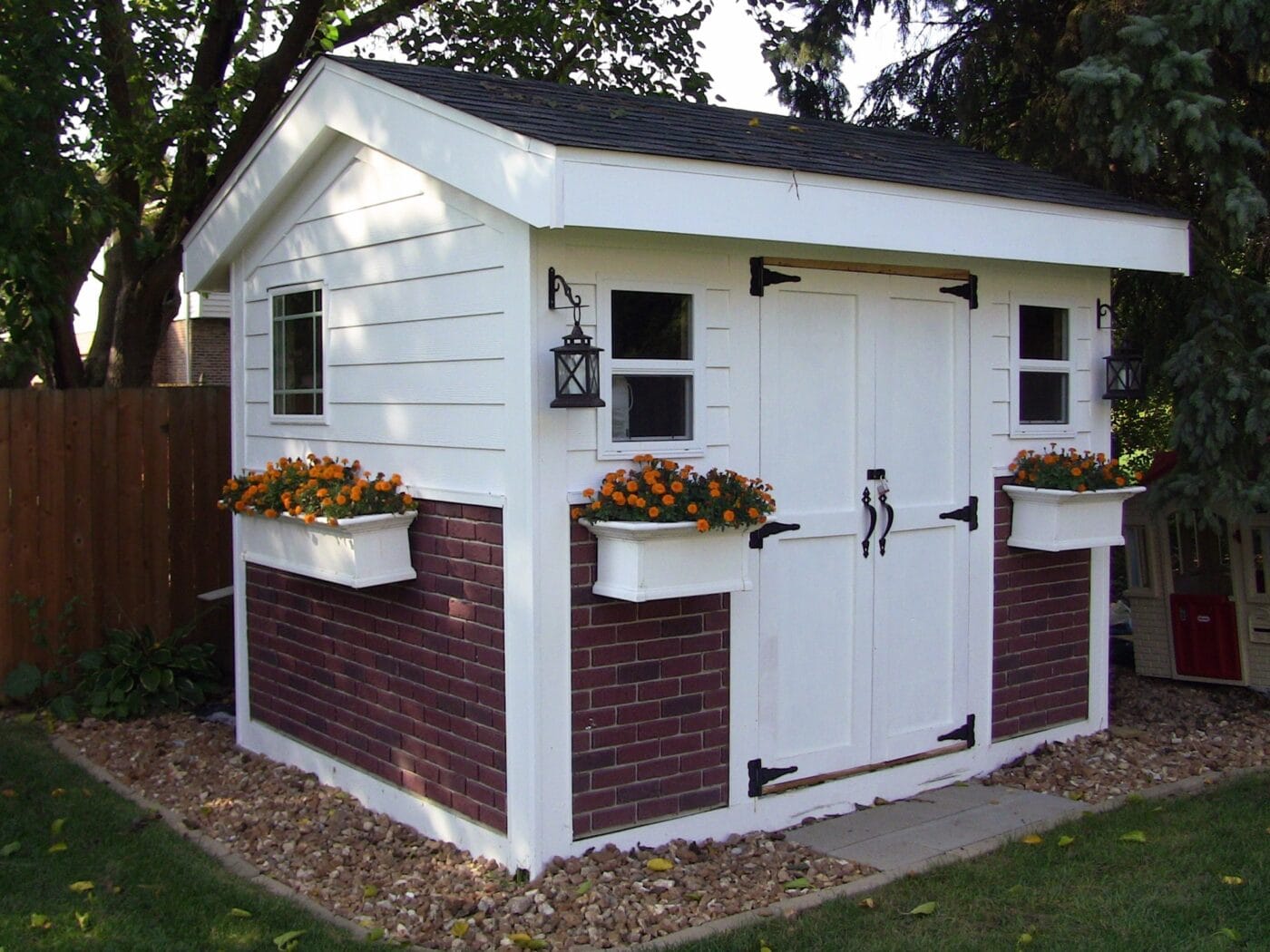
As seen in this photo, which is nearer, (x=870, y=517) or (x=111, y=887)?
(x=111, y=887)

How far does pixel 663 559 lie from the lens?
4727 millimetres

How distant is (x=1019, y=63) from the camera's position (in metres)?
8.58

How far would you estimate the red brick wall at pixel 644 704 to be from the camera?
491 centimetres

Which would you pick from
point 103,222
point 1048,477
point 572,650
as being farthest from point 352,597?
point 103,222

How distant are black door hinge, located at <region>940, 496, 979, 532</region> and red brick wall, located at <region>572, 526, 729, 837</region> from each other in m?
1.32

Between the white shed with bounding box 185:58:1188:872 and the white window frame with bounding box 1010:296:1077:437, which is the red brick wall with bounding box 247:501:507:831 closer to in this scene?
the white shed with bounding box 185:58:1188:872

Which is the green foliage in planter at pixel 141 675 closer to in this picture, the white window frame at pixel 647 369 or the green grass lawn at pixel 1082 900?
the white window frame at pixel 647 369

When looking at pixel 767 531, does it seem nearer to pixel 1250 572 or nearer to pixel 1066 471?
pixel 1066 471

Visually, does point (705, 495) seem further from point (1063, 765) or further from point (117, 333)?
point (117, 333)

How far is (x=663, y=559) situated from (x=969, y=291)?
217cm

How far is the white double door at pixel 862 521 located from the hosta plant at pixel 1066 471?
0.92 feet

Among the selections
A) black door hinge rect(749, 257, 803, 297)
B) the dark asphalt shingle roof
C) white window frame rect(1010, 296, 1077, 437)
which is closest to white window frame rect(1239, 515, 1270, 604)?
white window frame rect(1010, 296, 1077, 437)

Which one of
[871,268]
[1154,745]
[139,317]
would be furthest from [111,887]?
[139,317]

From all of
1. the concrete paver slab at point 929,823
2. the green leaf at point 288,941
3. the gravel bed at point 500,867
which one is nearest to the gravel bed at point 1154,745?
the gravel bed at point 500,867
